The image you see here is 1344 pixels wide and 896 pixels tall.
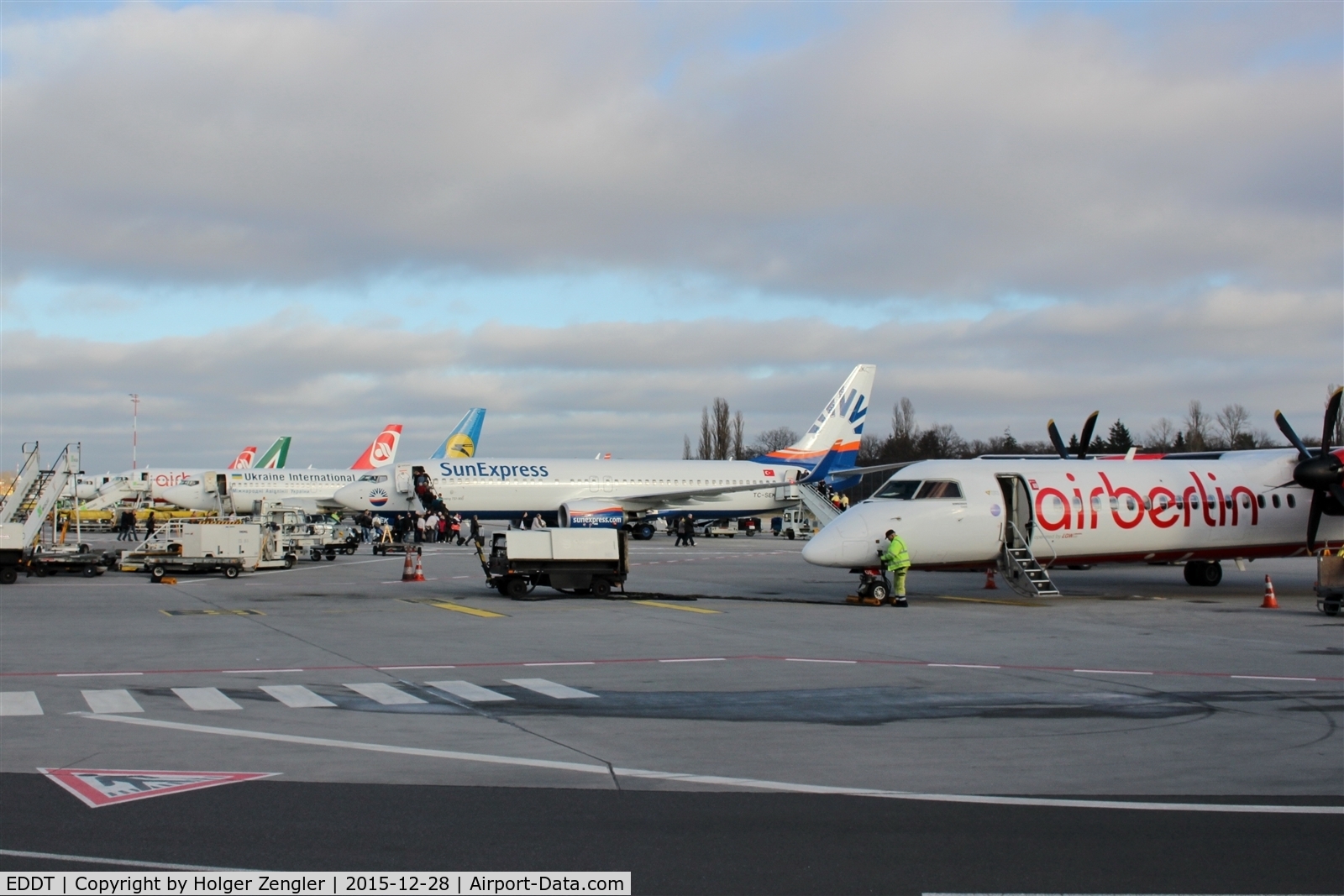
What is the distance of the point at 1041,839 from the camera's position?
709 cm

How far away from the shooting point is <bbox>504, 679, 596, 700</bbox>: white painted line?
12.9 meters

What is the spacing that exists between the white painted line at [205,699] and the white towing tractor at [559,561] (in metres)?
12.9

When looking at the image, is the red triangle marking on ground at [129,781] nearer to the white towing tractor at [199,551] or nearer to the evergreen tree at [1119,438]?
the white towing tractor at [199,551]

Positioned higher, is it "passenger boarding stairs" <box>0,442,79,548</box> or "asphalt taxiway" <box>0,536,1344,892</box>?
"passenger boarding stairs" <box>0,442,79,548</box>

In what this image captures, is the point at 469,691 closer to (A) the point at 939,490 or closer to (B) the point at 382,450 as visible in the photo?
(A) the point at 939,490

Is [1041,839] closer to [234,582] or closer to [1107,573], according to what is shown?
→ [234,582]

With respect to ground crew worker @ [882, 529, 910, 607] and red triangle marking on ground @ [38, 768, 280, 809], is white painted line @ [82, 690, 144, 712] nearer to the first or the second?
red triangle marking on ground @ [38, 768, 280, 809]

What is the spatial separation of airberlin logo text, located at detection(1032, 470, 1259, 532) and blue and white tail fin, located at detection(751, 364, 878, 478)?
39107mm

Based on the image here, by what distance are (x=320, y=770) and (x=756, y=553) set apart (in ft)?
132

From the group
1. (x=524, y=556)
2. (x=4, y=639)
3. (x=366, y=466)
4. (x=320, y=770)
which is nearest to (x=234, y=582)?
(x=524, y=556)

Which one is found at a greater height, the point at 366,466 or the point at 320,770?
the point at 366,466

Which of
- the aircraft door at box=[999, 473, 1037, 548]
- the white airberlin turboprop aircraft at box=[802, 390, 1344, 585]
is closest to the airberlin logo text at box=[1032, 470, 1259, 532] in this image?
the white airberlin turboprop aircraft at box=[802, 390, 1344, 585]

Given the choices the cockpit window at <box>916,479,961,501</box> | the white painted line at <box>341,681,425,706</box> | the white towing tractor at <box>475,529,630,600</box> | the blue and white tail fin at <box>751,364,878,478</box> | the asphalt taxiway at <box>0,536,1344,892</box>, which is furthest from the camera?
the blue and white tail fin at <box>751,364,878,478</box>

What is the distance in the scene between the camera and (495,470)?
5622 centimetres
